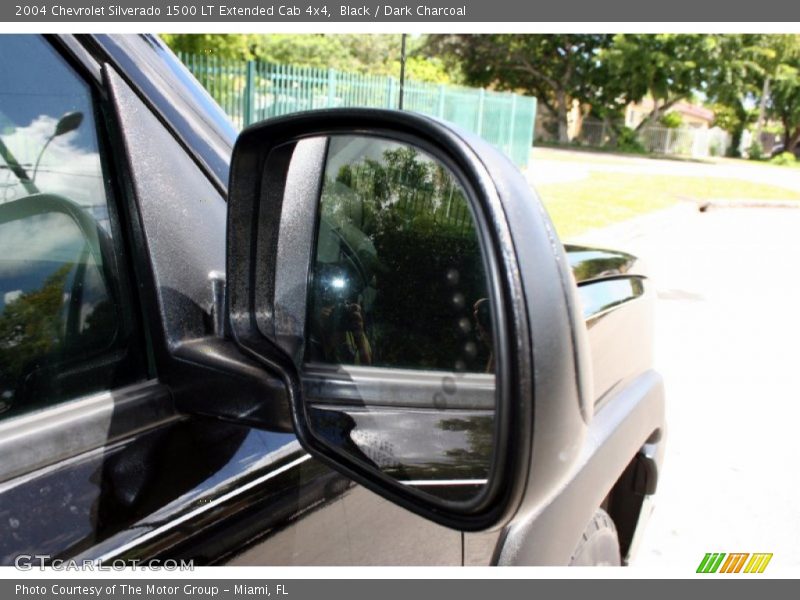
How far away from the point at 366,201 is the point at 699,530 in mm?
3101

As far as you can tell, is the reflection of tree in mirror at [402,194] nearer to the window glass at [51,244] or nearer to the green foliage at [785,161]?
the window glass at [51,244]

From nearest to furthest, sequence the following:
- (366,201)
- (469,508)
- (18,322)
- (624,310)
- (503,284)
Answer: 1. (503,284)
2. (469,508)
3. (18,322)
4. (366,201)
5. (624,310)

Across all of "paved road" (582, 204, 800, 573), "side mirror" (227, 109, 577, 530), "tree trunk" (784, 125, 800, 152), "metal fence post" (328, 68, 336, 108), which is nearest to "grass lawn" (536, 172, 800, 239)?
"paved road" (582, 204, 800, 573)

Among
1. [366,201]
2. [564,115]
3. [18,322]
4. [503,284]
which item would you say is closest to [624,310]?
[366,201]

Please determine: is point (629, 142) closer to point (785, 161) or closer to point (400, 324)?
point (785, 161)

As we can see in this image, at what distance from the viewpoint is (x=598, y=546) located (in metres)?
2.16

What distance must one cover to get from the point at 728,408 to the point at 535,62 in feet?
138

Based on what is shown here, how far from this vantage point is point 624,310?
2359mm

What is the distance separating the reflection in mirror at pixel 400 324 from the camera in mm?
1105

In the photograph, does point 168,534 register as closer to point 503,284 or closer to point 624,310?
point 503,284

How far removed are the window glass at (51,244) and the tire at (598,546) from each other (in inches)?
50.4

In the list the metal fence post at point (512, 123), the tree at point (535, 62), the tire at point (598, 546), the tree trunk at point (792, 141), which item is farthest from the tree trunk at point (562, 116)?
the tire at point (598, 546)

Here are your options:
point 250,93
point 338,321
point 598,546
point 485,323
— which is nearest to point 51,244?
point 338,321

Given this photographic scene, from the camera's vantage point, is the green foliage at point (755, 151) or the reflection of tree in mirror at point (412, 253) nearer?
the reflection of tree in mirror at point (412, 253)
